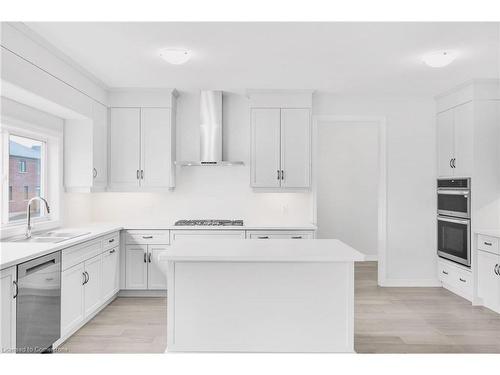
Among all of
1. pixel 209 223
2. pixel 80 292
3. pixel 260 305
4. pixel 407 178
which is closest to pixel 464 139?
pixel 407 178

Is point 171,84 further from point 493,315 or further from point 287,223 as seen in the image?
point 493,315

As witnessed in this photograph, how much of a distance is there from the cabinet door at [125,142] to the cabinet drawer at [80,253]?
3.86 feet

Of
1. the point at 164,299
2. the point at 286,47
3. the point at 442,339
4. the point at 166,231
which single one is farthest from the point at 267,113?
the point at 442,339

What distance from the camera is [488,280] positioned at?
13.3 ft

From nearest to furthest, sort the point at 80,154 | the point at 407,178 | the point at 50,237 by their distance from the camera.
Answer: the point at 50,237, the point at 80,154, the point at 407,178

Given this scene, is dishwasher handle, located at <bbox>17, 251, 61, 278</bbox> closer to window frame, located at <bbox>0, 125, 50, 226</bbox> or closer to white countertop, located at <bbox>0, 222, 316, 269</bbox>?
white countertop, located at <bbox>0, 222, 316, 269</bbox>

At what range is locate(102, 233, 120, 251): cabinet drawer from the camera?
157 inches

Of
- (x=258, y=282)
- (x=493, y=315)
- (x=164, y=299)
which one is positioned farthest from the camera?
(x=164, y=299)

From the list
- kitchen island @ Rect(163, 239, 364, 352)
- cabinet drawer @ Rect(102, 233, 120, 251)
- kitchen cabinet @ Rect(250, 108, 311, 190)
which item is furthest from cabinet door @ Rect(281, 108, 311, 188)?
kitchen island @ Rect(163, 239, 364, 352)

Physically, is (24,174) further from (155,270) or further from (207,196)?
(207,196)

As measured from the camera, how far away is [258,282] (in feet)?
8.57

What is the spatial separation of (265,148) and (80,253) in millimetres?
2410

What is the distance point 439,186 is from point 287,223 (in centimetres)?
200

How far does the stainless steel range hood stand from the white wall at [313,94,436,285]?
1.25 meters
